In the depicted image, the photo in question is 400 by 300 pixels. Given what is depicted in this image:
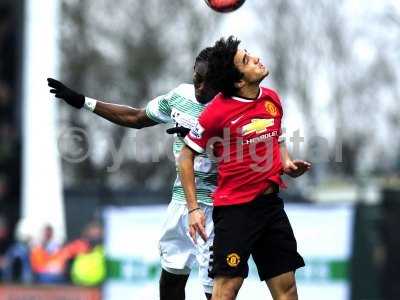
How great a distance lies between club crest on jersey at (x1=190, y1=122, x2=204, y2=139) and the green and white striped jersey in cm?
19

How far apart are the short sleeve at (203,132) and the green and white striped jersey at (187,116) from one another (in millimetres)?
246

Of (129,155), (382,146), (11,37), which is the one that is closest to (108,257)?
(11,37)

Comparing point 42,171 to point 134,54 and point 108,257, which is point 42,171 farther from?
point 134,54

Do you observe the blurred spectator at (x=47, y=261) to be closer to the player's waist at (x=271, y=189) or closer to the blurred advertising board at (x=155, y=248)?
the blurred advertising board at (x=155, y=248)

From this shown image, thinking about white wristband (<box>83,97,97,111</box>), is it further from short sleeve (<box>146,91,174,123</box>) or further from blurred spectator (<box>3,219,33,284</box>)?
blurred spectator (<box>3,219,33,284</box>)

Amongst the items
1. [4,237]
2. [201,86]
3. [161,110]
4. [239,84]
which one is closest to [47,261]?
[4,237]

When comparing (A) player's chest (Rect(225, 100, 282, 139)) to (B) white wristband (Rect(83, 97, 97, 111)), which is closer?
(A) player's chest (Rect(225, 100, 282, 139))

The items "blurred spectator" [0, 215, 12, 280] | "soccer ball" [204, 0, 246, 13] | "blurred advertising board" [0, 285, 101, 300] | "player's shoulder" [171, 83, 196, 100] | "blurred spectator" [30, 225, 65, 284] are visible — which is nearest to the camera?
"player's shoulder" [171, 83, 196, 100]

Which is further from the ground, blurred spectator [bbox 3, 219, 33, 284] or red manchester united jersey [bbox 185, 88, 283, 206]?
red manchester united jersey [bbox 185, 88, 283, 206]

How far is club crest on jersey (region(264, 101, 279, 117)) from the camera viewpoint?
23.1ft

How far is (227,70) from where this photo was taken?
695 cm

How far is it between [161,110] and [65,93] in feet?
2.10

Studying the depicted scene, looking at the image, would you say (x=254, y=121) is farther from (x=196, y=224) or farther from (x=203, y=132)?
(x=196, y=224)

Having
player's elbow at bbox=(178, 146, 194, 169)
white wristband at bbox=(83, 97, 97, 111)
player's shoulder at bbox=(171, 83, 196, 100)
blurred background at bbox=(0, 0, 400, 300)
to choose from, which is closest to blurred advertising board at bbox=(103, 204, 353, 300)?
blurred background at bbox=(0, 0, 400, 300)
